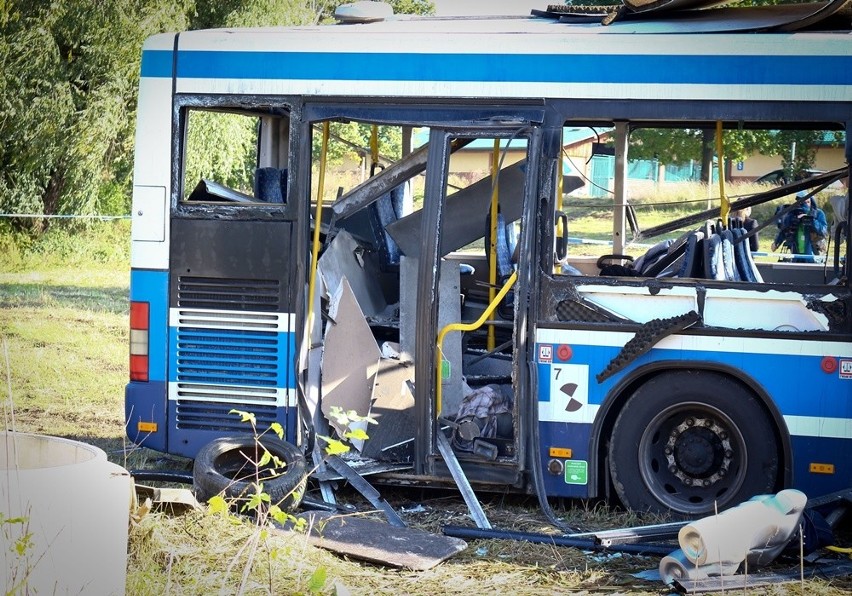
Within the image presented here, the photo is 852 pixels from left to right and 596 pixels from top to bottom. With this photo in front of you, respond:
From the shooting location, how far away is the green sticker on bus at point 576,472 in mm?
7113

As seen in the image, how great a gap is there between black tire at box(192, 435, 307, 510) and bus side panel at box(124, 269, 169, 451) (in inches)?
19.9

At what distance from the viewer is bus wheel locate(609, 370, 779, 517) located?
689cm

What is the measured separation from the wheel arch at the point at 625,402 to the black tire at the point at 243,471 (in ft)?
5.73

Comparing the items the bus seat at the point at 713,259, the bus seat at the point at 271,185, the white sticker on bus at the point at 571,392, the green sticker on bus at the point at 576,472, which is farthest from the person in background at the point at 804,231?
the bus seat at the point at 271,185

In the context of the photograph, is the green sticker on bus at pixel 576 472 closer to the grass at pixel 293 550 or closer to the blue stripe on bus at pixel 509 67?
the grass at pixel 293 550

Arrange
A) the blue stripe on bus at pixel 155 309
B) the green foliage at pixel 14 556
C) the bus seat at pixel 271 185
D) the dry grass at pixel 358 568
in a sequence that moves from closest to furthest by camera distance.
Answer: the green foliage at pixel 14 556, the dry grass at pixel 358 568, the blue stripe on bus at pixel 155 309, the bus seat at pixel 271 185

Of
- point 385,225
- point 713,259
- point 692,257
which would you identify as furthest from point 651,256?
point 385,225

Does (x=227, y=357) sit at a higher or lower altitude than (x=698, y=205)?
lower

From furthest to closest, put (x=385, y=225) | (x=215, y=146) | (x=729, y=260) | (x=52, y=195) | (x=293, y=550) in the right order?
(x=52, y=195)
(x=215, y=146)
(x=385, y=225)
(x=729, y=260)
(x=293, y=550)

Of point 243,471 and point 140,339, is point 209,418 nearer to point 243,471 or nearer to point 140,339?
point 243,471

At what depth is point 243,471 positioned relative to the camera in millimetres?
7422

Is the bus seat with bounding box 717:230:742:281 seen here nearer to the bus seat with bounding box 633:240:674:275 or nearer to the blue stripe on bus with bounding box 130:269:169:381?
the bus seat with bounding box 633:240:674:275

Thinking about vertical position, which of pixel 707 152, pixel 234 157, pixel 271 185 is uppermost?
pixel 234 157

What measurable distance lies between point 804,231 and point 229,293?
3610 millimetres
